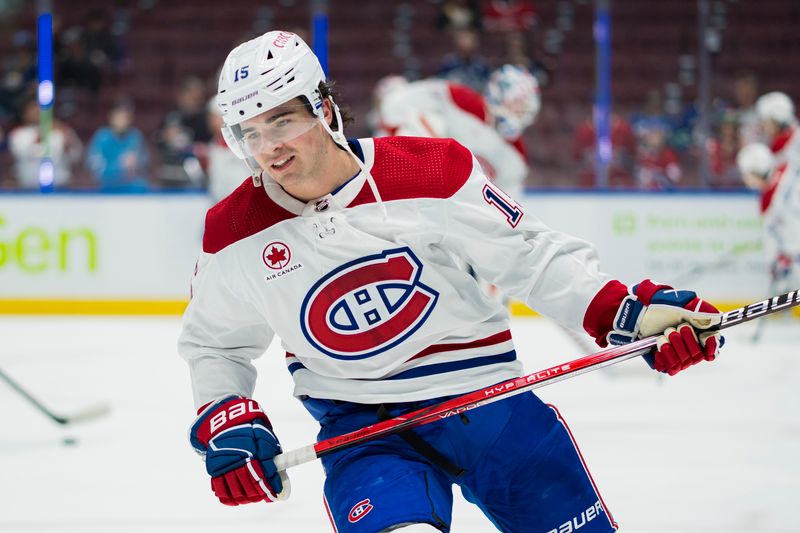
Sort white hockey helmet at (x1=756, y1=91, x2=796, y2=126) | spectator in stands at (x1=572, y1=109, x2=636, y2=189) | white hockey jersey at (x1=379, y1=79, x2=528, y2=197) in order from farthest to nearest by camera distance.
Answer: spectator in stands at (x1=572, y1=109, x2=636, y2=189)
white hockey helmet at (x1=756, y1=91, x2=796, y2=126)
white hockey jersey at (x1=379, y1=79, x2=528, y2=197)

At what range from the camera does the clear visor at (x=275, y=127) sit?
1.69 metres

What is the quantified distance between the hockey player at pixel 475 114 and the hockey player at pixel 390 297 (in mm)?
2622

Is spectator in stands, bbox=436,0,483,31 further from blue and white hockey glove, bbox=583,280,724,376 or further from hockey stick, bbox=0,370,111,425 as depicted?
blue and white hockey glove, bbox=583,280,724,376

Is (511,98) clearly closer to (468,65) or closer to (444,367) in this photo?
(468,65)

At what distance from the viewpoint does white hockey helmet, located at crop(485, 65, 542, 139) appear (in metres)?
4.61

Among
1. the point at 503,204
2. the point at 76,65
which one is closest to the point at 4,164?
the point at 76,65

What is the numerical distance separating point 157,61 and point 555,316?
7001 millimetres

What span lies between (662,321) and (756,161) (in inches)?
192

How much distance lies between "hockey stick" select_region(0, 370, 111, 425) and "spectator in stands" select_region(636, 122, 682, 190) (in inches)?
161

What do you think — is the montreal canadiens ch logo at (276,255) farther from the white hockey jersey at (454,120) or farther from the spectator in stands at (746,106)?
the spectator in stands at (746,106)

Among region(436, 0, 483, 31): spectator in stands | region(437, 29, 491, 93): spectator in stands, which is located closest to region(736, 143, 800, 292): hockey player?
region(437, 29, 491, 93): spectator in stands

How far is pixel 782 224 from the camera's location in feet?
19.8

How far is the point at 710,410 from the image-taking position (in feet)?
13.5

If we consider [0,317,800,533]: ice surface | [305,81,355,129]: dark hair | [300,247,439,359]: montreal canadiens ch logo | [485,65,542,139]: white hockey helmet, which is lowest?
[0,317,800,533]: ice surface
